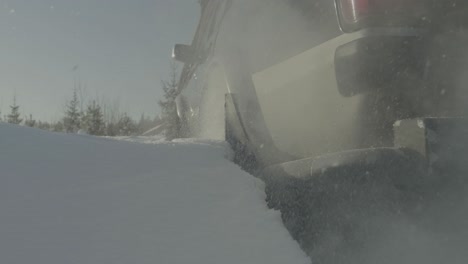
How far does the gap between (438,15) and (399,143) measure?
72 cm

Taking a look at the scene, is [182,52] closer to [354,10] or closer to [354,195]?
[354,10]

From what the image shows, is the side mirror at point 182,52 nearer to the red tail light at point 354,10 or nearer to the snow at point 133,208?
the snow at point 133,208

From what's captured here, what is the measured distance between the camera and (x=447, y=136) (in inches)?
85.7

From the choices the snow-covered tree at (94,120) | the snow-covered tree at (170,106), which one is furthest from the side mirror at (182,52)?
the snow-covered tree at (94,120)

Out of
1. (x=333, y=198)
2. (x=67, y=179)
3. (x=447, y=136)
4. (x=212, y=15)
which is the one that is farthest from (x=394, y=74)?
(x=212, y=15)

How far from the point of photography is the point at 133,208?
2637 mm

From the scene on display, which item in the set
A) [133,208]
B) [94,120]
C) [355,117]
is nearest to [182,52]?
[133,208]

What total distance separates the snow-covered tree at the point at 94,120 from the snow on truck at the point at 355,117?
1638 cm

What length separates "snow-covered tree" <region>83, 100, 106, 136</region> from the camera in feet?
62.4

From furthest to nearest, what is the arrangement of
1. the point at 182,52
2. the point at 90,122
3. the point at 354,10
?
the point at 90,122 < the point at 182,52 < the point at 354,10

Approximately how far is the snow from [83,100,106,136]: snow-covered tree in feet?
52.7

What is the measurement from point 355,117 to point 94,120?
1834cm

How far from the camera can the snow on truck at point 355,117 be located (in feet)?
7.14

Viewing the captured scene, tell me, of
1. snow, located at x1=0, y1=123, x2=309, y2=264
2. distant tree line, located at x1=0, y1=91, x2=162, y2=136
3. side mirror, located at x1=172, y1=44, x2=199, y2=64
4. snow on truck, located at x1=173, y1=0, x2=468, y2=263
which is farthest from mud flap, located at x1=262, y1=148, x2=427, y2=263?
distant tree line, located at x1=0, y1=91, x2=162, y2=136
